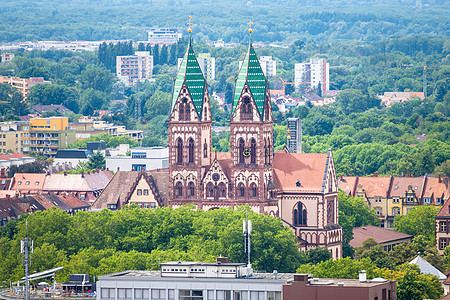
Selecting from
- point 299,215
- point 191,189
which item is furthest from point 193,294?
point 191,189

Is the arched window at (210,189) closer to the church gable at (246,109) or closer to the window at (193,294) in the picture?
the church gable at (246,109)

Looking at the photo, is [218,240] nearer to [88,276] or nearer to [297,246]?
[297,246]

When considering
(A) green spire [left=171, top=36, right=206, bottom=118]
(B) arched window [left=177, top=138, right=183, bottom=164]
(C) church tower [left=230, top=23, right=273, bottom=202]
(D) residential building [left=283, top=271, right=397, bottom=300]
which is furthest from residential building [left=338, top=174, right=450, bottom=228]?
(D) residential building [left=283, top=271, right=397, bottom=300]

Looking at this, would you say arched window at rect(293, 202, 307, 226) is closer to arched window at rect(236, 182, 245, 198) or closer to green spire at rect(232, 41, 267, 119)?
arched window at rect(236, 182, 245, 198)

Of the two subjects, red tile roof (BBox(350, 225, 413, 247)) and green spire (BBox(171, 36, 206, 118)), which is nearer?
green spire (BBox(171, 36, 206, 118))

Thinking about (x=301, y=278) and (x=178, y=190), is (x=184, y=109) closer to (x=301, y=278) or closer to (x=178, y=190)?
(x=178, y=190)

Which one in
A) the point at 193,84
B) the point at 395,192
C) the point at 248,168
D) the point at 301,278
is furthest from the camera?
the point at 395,192
